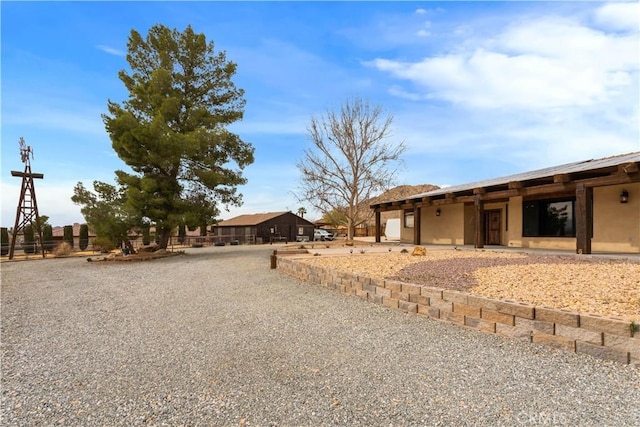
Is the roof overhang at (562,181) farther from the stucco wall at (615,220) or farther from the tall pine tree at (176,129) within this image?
the tall pine tree at (176,129)

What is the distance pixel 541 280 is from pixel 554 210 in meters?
8.34

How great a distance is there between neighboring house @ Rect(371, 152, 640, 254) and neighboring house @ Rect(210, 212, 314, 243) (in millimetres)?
19682

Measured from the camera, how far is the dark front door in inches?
584

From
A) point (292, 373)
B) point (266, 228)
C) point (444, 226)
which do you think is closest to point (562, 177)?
point (444, 226)

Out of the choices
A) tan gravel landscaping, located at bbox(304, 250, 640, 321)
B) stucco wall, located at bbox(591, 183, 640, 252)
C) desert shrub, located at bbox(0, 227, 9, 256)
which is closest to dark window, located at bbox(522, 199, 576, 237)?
stucco wall, located at bbox(591, 183, 640, 252)

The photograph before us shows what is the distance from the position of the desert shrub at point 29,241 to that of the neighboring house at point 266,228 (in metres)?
13.4

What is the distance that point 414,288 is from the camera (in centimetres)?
529

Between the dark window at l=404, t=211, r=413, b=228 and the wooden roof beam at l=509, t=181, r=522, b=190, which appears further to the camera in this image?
the dark window at l=404, t=211, r=413, b=228

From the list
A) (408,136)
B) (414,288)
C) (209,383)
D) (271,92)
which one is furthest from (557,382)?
(408,136)

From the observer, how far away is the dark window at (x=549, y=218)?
11.8 metres

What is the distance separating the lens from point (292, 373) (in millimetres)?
3309

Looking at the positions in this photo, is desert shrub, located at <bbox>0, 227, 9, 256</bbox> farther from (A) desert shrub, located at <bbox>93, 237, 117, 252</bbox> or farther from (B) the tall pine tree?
(B) the tall pine tree

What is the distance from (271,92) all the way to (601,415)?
12.3 m

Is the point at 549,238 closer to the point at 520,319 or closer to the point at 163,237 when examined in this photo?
the point at 520,319
